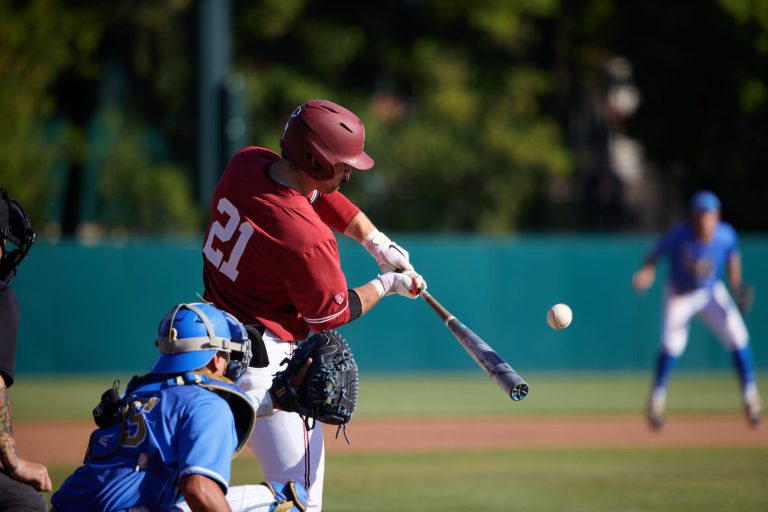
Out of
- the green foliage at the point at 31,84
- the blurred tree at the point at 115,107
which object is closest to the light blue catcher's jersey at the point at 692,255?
the green foliage at the point at 31,84

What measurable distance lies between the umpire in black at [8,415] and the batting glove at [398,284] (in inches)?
64.4

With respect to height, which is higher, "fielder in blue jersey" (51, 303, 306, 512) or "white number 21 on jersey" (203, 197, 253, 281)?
Answer: "white number 21 on jersey" (203, 197, 253, 281)

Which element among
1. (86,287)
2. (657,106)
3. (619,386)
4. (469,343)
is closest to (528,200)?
(657,106)

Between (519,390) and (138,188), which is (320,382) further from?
(138,188)

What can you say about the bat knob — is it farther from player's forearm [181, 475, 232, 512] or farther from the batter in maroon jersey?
player's forearm [181, 475, 232, 512]

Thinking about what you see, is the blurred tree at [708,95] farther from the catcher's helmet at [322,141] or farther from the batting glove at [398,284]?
the catcher's helmet at [322,141]

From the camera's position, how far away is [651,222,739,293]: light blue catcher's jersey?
11984 mm

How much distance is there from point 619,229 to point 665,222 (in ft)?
18.9

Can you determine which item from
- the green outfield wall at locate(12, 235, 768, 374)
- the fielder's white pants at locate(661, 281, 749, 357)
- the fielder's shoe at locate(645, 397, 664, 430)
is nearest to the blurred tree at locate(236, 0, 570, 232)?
the green outfield wall at locate(12, 235, 768, 374)

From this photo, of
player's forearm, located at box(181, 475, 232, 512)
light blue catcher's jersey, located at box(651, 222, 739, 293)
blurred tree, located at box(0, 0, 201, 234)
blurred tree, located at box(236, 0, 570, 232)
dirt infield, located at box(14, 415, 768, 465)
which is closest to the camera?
player's forearm, located at box(181, 475, 232, 512)

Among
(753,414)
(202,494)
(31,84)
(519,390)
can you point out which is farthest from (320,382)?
(31,84)

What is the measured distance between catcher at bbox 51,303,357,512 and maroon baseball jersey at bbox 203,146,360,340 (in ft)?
1.74

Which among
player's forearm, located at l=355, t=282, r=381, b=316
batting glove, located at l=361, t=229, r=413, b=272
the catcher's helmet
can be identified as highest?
the catcher's helmet

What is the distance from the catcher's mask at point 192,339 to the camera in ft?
13.3
